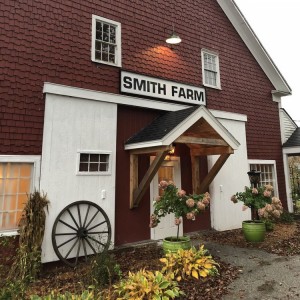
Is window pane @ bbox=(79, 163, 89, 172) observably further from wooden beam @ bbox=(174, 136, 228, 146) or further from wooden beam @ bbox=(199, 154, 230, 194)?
wooden beam @ bbox=(199, 154, 230, 194)

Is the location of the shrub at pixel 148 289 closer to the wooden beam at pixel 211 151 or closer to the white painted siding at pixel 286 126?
the wooden beam at pixel 211 151

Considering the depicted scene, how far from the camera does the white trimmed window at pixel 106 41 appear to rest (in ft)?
25.9

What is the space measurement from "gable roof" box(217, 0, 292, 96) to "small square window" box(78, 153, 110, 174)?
8.17m

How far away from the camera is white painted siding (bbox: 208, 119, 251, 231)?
9.69 meters

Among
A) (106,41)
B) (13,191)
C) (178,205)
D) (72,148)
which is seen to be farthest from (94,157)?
(106,41)

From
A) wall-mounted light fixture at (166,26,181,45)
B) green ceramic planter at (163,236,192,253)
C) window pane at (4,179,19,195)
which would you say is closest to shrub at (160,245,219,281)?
green ceramic planter at (163,236,192,253)

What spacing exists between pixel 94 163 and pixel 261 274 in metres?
4.60

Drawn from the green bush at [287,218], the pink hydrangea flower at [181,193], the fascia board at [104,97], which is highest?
the fascia board at [104,97]

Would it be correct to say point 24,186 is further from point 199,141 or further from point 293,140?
point 293,140

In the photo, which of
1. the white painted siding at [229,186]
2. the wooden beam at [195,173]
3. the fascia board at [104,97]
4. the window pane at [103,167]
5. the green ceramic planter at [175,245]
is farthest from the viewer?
the white painted siding at [229,186]

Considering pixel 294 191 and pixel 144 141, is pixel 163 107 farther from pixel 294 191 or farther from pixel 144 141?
pixel 294 191

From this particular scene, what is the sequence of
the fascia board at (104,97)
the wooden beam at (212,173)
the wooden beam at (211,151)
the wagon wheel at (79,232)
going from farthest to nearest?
1. the wooden beam at (212,173)
2. the wooden beam at (211,151)
3. the fascia board at (104,97)
4. the wagon wheel at (79,232)

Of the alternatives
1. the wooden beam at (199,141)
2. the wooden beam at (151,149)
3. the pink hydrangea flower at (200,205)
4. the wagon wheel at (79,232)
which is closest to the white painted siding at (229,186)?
the wooden beam at (199,141)

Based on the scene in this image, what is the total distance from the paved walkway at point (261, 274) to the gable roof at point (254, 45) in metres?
8.26
